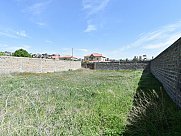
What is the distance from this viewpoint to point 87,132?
4.14 m

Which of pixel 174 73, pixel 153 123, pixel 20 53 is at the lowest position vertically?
pixel 153 123

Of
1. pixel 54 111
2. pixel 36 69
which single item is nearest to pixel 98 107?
pixel 54 111

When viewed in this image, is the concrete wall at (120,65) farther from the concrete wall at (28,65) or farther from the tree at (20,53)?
the tree at (20,53)

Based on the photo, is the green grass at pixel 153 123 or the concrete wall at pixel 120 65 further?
the concrete wall at pixel 120 65

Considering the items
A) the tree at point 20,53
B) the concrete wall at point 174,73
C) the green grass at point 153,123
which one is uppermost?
the tree at point 20,53

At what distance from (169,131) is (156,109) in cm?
107

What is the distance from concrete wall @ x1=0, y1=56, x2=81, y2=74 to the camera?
2105 cm

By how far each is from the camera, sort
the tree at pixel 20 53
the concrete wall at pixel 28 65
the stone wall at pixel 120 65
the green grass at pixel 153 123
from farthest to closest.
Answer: the tree at pixel 20 53 → the stone wall at pixel 120 65 → the concrete wall at pixel 28 65 → the green grass at pixel 153 123

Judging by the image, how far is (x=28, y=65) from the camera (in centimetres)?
2486

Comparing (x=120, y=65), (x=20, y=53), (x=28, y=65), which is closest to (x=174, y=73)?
(x=28, y=65)

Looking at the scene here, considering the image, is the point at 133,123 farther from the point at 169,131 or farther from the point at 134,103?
the point at 134,103

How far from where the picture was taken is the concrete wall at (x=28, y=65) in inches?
829

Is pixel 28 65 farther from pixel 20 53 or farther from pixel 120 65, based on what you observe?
pixel 120 65

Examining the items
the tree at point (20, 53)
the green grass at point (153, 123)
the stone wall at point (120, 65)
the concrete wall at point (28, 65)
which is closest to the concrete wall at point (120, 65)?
the stone wall at point (120, 65)
